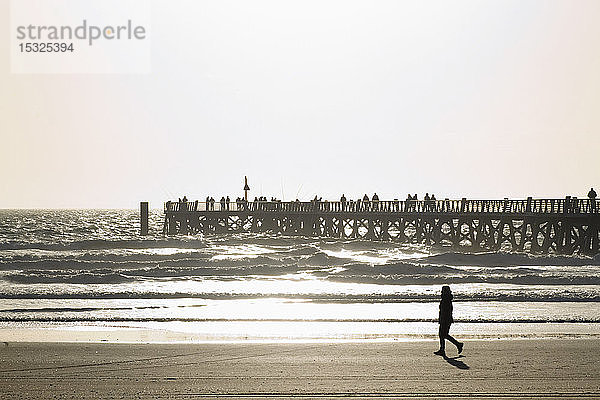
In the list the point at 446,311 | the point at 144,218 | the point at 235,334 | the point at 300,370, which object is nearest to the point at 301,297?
the point at 235,334

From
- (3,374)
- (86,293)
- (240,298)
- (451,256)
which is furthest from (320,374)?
(451,256)

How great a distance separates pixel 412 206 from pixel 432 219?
2.20 m

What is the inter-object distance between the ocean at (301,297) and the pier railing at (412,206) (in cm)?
318

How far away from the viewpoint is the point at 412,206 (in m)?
57.7

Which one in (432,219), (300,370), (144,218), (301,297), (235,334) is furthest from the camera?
(144,218)

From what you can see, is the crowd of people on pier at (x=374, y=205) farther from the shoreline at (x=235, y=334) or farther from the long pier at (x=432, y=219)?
the shoreline at (x=235, y=334)

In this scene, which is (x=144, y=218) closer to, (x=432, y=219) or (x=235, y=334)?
(x=432, y=219)

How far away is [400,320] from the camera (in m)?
19.8

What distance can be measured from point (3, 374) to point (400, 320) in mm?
9539

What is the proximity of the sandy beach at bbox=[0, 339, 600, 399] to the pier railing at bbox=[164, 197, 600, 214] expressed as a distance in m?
32.5

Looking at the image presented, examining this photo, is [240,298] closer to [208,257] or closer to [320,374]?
[320,374]

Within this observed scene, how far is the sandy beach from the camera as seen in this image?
1135 cm

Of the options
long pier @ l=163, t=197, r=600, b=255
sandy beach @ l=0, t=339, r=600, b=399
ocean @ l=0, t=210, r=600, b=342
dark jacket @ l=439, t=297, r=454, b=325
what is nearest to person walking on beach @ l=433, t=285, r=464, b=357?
dark jacket @ l=439, t=297, r=454, b=325

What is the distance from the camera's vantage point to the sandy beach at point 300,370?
11352 mm
